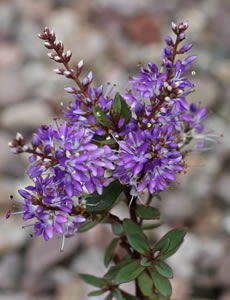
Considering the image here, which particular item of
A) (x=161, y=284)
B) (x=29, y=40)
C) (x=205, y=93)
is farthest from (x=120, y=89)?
(x=161, y=284)

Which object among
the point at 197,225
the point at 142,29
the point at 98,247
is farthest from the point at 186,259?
the point at 142,29

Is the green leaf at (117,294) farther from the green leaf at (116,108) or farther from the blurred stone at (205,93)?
the blurred stone at (205,93)

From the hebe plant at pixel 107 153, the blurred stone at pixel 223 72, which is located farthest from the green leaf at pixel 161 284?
the blurred stone at pixel 223 72

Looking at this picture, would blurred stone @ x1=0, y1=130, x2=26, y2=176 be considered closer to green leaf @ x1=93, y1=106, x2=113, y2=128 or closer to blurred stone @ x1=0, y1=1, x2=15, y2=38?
blurred stone @ x1=0, y1=1, x2=15, y2=38

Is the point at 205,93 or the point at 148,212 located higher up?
the point at 205,93

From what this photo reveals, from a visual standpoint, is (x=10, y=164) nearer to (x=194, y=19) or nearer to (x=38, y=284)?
(x=38, y=284)

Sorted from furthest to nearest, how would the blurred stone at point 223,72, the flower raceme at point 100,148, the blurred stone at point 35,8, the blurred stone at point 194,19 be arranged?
the blurred stone at point 35,8, the blurred stone at point 194,19, the blurred stone at point 223,72, the flower raceme at point 100,148
